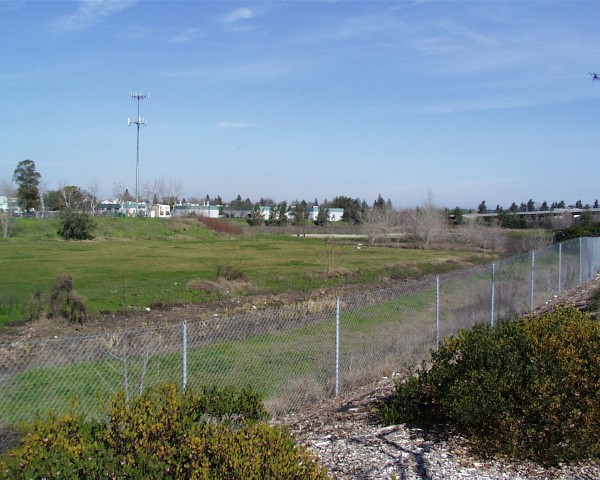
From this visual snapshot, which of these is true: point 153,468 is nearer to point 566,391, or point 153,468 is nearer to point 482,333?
point 566,391

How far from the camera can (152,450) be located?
3590mm

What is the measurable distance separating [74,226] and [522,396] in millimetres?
60381

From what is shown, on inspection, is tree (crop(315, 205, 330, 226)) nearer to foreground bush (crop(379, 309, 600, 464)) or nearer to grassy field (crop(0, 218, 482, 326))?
grassy field (crop(0, 218, 482, 326))

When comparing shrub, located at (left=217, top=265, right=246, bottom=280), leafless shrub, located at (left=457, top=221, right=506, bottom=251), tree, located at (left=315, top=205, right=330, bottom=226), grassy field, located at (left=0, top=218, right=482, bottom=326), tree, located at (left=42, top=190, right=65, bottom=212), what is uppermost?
tree, located at (left=42, top=190, right=65, bottom=212)

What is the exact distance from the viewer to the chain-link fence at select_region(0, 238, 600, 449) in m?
8.52

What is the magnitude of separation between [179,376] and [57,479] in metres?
6.57

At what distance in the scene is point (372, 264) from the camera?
138 ft

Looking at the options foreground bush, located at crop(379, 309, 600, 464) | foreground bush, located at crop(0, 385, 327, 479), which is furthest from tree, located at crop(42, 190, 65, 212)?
foreground bush, located at crop(0, 385, 327, 479)

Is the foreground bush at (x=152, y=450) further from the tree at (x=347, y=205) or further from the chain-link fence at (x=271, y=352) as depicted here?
the tree at (x=347, y=205)

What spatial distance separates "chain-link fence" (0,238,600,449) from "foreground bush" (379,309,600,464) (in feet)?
7.82

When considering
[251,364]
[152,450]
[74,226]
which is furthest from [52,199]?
[152,450]

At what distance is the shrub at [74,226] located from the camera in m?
61.1

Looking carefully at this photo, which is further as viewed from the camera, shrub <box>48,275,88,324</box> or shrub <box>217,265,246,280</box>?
shrub <box>217,265,246,280</box>

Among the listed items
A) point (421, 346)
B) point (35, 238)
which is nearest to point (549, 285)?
point (421, 346)
